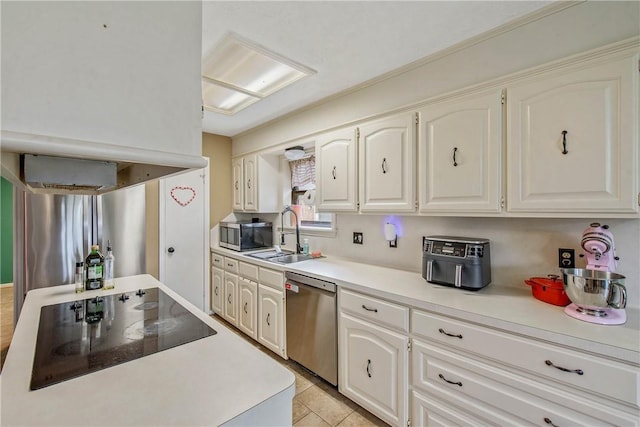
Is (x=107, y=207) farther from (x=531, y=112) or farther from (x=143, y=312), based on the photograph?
(x=531, y=112)

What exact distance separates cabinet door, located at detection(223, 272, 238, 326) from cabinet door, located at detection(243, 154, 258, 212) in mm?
845

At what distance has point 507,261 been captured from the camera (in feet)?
5.73

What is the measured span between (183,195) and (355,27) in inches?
105

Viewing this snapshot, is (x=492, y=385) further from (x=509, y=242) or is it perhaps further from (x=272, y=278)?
(x=272, y=278)

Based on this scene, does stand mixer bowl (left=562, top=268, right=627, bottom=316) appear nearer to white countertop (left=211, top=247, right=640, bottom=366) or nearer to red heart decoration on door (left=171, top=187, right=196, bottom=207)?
white countertop (left=211, top=247, right=640, bottom=366)

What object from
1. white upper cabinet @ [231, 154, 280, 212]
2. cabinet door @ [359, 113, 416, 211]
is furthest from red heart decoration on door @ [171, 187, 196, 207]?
cabinet door @ [359, 113, 416, 211]

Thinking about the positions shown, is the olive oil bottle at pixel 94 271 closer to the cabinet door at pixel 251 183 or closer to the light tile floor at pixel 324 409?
the light tile floor at pixel 324 409

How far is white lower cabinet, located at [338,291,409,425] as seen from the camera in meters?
1.63

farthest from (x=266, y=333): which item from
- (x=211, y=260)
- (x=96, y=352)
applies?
(x=96, y=352)

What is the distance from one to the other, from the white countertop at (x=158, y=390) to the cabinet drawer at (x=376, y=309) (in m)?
0.90

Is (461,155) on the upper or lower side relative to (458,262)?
upper

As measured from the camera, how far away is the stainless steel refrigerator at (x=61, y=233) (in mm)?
2166

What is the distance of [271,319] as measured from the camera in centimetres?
254

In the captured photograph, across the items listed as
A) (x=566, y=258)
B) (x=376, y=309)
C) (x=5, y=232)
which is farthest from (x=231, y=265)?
(x=5, y=232)
